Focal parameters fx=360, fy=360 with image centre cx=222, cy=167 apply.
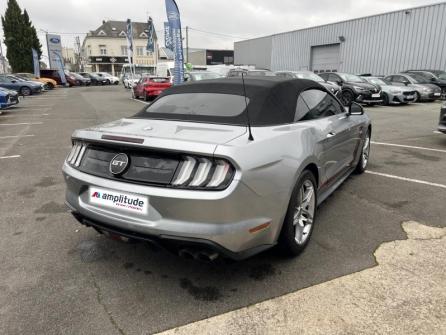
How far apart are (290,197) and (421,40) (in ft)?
81.3

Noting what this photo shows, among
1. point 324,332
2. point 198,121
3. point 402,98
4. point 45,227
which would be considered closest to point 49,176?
point 45,227

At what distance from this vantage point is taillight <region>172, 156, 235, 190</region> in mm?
2273

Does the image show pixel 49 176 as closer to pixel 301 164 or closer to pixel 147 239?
pixel 147 239

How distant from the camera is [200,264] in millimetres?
2998

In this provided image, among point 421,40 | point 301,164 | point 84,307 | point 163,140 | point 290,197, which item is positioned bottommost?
point 84,307

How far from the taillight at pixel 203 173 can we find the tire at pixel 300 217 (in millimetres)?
729

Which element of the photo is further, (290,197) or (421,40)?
(421,40)

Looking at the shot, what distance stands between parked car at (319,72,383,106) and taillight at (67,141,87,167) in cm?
1402

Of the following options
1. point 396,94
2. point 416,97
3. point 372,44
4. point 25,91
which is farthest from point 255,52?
point 396,94

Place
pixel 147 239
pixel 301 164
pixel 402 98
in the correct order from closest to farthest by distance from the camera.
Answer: pixel 147 239
pixel 301 164
pixel 402 98

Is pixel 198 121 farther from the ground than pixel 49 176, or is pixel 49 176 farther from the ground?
pixel 198 121

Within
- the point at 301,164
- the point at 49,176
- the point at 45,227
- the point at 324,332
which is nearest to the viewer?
the point at 324,332

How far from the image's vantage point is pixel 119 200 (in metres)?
2.52

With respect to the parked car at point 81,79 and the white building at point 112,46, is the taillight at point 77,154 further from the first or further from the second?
the white building at point 112,46
